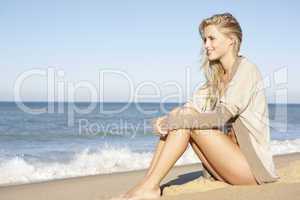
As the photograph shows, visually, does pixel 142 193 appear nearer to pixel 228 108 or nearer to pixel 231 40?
pixel 228 108

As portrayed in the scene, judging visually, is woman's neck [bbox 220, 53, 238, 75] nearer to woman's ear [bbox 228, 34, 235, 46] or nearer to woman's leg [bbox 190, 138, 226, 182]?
woman's ear [bbox 228, 34, 235, 46]

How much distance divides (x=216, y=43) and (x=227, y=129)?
65 cm

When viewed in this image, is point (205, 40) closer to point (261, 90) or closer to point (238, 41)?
point (238, 41)

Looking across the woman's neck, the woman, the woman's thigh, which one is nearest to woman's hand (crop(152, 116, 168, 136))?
the woman

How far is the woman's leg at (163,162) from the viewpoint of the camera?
135 inches

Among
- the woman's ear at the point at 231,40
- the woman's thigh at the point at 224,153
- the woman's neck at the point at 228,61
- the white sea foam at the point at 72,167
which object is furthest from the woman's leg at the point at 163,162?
the white sea foam at the point at 72,167

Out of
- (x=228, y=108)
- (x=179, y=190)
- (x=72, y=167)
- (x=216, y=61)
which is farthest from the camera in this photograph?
(x=72, y=167)

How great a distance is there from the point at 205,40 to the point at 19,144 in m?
12.2

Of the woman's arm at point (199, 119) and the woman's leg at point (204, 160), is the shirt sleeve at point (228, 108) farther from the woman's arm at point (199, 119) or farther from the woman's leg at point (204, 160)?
the woman's leg at point (204, 160)

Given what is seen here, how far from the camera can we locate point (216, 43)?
11.8 feet

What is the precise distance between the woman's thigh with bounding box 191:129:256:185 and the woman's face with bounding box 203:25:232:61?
59 cm

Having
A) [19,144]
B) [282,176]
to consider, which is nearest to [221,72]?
[282,176]

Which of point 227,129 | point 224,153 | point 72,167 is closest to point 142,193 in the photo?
point 224,153

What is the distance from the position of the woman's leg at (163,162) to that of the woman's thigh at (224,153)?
0.38 feet
